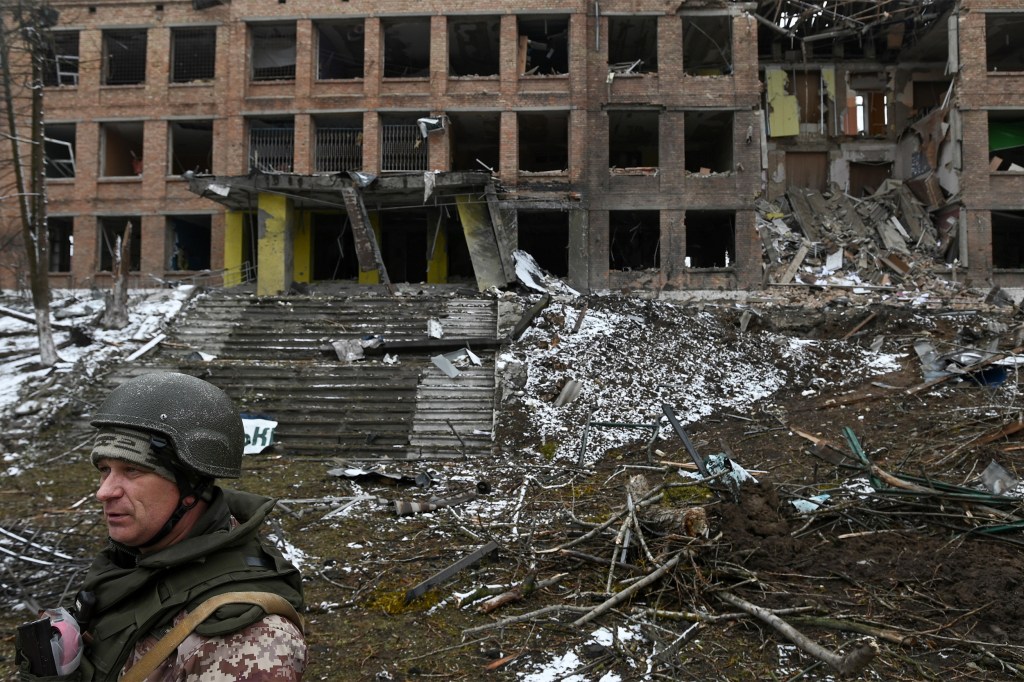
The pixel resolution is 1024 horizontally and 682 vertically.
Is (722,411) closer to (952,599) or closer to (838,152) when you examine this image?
(952,599)

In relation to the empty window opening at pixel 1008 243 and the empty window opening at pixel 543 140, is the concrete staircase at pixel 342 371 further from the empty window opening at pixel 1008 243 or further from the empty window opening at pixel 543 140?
the empty window opening at pixel 1008 243

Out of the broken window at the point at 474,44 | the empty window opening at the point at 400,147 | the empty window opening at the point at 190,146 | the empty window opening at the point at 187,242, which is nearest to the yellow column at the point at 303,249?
the empty window opening at the point at 400,147

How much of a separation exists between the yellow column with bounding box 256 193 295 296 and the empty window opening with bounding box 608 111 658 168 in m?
12.2

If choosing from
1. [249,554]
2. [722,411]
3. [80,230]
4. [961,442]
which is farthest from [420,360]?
[80,230]

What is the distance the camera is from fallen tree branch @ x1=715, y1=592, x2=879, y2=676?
11.6ft

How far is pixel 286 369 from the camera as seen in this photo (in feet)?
41.2

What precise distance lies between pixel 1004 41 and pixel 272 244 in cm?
2873

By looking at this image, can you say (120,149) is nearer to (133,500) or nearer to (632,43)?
(632,43)

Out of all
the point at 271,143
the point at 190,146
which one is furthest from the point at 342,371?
the point at 190,146

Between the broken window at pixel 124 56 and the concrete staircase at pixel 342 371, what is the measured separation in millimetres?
14960

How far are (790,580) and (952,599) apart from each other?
1.09 m

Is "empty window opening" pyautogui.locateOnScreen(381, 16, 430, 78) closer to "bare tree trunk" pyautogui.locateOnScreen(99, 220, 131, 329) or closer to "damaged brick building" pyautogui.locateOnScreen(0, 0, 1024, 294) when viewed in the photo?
"damaged brick building" pyautogui.locateOnScreen(0, 0, 1024, 294)

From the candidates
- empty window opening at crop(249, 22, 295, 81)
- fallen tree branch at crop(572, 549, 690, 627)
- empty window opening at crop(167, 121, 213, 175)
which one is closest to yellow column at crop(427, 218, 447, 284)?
empty window opening at crop(249, 22, 295, 81)

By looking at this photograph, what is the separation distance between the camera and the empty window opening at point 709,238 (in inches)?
963
